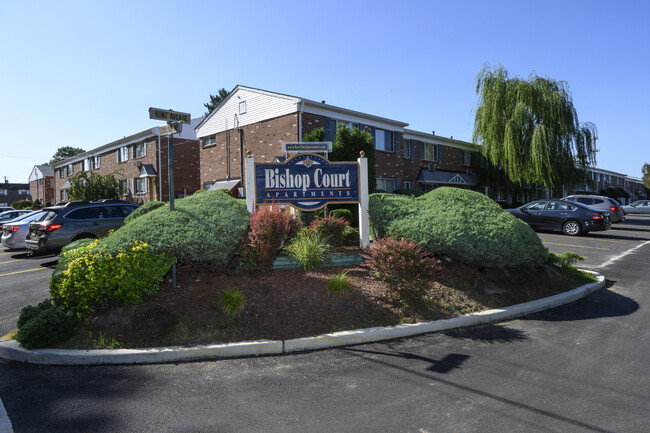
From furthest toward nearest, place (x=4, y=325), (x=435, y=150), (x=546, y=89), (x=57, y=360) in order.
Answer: (x=435, y=150) < (x=546, y=89) < (x=4, y=325) < (x=57, y=360)

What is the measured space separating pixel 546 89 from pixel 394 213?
77.3ft

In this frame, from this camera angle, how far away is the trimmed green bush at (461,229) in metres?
6.68

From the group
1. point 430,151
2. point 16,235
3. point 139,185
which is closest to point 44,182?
point 139,185

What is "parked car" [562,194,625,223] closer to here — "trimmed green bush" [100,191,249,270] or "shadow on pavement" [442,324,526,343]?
"shadow on pavement" [442,324,526,343]

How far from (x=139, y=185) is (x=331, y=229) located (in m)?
27.9

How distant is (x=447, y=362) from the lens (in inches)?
177

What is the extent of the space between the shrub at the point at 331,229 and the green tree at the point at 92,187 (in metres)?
26.0

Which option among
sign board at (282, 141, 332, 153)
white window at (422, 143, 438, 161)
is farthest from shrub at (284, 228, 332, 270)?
white window at (422, 143, 438, 161)

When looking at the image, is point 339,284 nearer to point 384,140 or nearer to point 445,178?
point 384,140

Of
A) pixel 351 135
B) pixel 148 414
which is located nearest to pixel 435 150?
pixel 351 135

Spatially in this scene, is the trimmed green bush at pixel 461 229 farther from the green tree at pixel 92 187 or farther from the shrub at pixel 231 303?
the green tree at pixel 92 187

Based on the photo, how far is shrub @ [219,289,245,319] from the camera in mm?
5414

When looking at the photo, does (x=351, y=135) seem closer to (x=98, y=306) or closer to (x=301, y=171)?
(x=301, y=171)

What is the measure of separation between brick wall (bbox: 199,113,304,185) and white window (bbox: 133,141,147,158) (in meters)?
6.67
